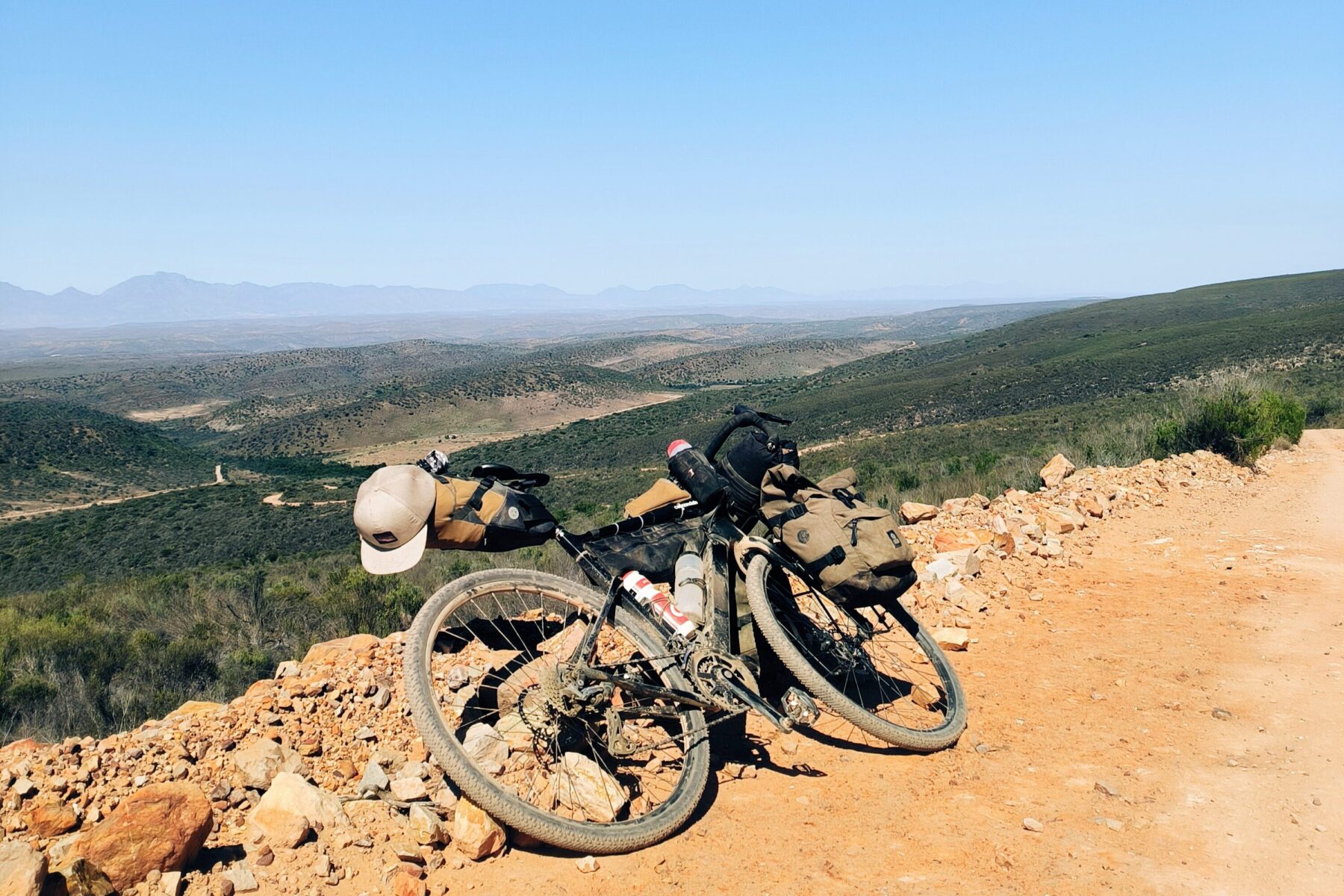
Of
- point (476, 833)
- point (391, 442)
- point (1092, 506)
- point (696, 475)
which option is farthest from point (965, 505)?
point (391, 442)

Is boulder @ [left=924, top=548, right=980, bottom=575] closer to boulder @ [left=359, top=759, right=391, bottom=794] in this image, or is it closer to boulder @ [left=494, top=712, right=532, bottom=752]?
boulder @ [left=494, top=712, right=532, bottom=752]

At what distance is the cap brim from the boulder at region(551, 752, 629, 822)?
1207mm

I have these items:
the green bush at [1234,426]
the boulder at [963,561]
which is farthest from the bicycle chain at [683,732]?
the green bush at [1234,426]

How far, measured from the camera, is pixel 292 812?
3082mm

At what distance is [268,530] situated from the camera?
113 feet

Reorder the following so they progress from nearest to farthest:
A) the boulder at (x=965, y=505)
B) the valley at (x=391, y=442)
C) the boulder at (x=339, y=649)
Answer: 1. the boulder at (x=339, y=649)
2. the valley at (x=391, y=442)
3. the boulder at (x=965, y=505)

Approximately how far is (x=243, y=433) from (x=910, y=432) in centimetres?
8379

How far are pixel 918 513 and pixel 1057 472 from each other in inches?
140

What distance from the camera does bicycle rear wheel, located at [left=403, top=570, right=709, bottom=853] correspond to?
117 inches

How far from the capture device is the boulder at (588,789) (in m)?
3.27

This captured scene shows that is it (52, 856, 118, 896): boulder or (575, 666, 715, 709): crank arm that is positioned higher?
(575, 666, 715, 709): crank arm

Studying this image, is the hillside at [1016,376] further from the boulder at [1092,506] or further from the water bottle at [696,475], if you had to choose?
the water bottle at [696,475]

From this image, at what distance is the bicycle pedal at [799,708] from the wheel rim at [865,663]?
34cm

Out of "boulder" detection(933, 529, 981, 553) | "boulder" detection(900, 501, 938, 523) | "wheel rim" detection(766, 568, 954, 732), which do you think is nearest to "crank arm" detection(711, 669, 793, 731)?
"wheel rim" detection(766, 568, 954, 732)
